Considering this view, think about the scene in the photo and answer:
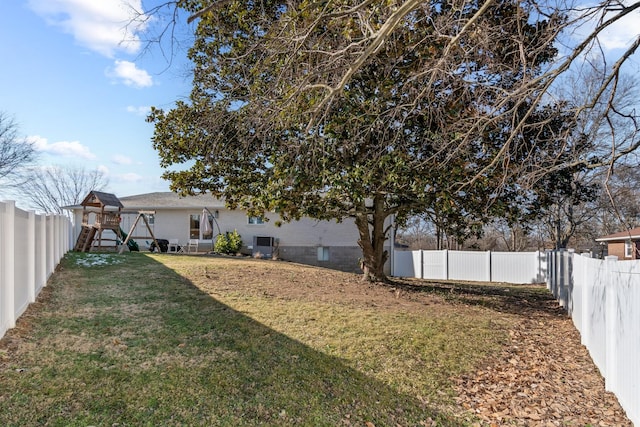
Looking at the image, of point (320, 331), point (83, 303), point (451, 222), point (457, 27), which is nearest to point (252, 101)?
point (457, 27)

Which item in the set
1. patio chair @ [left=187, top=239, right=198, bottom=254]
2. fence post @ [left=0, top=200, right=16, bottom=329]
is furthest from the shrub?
fence post @ [left=0, top=200, right=16, bottom=329]

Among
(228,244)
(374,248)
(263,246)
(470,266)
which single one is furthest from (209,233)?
(470,266)

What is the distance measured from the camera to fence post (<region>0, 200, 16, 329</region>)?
466cm

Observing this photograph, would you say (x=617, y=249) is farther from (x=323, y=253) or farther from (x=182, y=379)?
(x=182, y=379)

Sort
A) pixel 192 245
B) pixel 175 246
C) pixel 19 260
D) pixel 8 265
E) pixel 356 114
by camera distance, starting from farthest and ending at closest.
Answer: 1. pixel 175 246
2. pixel 192 245
3. pixel 356 114
4. pixel 19 260
5. pixel 8 265

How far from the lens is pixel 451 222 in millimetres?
11414

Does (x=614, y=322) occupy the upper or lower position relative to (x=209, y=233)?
lower

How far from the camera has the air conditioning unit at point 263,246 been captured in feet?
65.9

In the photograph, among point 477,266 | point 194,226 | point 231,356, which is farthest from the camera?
point 194,226

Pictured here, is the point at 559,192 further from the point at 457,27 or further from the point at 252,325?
the point at 252,325

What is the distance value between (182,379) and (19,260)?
2793 mm

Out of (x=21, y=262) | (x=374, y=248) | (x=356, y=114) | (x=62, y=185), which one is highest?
(x=62, y=185)

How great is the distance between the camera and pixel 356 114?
7.92 metres

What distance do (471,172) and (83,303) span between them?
7.55 m
